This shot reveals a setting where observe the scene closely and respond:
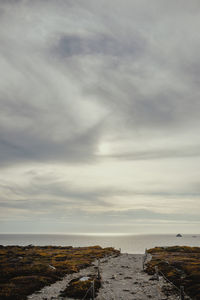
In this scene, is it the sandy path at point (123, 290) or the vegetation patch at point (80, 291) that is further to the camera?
the vegetation patch at point (80, 291)

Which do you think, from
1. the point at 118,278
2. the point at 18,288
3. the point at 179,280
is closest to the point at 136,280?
the point at 118,278

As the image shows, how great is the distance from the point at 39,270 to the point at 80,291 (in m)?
12.0

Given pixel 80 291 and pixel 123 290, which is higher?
pixel 80 291

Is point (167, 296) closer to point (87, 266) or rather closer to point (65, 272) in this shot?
point (65, 272)

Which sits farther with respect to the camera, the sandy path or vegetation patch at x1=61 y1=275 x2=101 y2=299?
vegetation patch at x1=61 y1=275 x2=101 y2=299

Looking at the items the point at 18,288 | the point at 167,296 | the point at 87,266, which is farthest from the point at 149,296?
the point at 87,266

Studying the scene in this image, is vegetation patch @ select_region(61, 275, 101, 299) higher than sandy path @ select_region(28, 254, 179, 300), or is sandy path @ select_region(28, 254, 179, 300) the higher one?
vegetation patch @ select_region(61, 275, 101, 299)

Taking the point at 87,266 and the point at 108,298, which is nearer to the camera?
the point at 108,298

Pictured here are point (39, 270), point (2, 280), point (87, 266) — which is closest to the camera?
point (2, 280)

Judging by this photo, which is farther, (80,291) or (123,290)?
(123,290)

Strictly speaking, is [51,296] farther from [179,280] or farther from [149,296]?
[179,280]

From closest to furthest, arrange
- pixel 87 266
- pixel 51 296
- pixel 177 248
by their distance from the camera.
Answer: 1. pixel 51 296
2. pixel 87 266
3. pixel 177 248

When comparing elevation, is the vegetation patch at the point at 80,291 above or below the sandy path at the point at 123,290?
above

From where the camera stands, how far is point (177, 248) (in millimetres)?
72250
